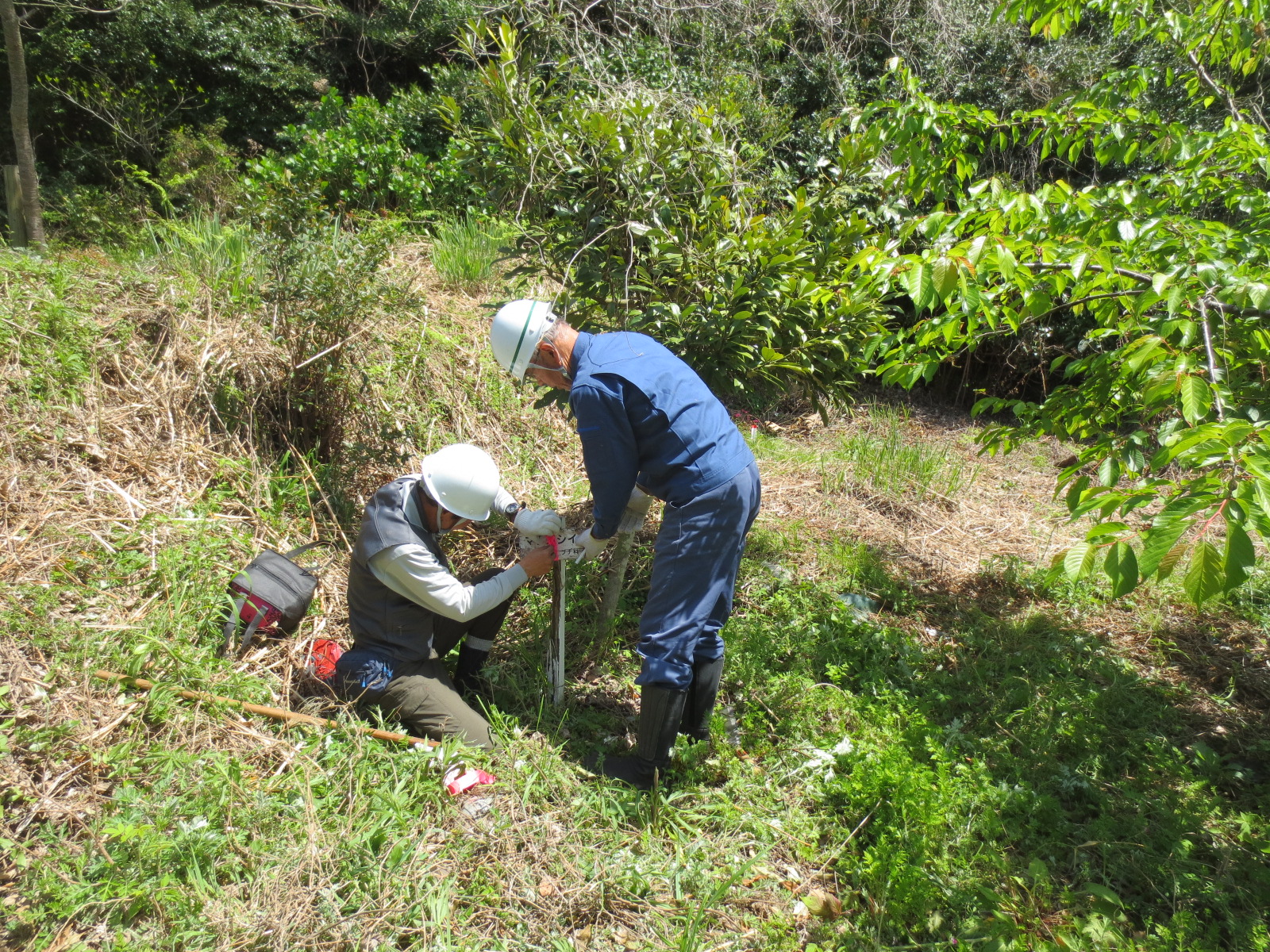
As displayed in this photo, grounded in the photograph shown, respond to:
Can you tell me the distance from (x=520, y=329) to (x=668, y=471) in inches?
28.5

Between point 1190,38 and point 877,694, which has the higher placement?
point 1190,38

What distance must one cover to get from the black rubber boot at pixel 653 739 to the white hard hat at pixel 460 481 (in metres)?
0.95

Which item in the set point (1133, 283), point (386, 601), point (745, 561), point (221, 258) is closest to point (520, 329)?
point (386, 601)

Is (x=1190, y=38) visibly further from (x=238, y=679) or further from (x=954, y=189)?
(x=238, y=679)

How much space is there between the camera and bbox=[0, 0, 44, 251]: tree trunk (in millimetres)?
5688

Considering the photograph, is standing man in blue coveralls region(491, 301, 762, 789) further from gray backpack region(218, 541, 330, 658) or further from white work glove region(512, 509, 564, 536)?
gray backpack region(218, 541, 330, 658)

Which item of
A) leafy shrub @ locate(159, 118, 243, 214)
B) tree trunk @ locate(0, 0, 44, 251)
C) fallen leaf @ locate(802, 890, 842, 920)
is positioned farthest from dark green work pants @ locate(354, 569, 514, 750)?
leafy shrub @ locate(159, 118, 243, 214)

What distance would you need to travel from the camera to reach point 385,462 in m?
4.41

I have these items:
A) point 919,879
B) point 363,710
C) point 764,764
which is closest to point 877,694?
point 764,764

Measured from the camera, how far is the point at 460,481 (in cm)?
290

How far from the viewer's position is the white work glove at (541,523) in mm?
3064

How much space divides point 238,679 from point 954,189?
12.9ft

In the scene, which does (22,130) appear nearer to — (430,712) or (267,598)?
(267,598)

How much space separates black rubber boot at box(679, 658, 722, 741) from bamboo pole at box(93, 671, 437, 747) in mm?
993
